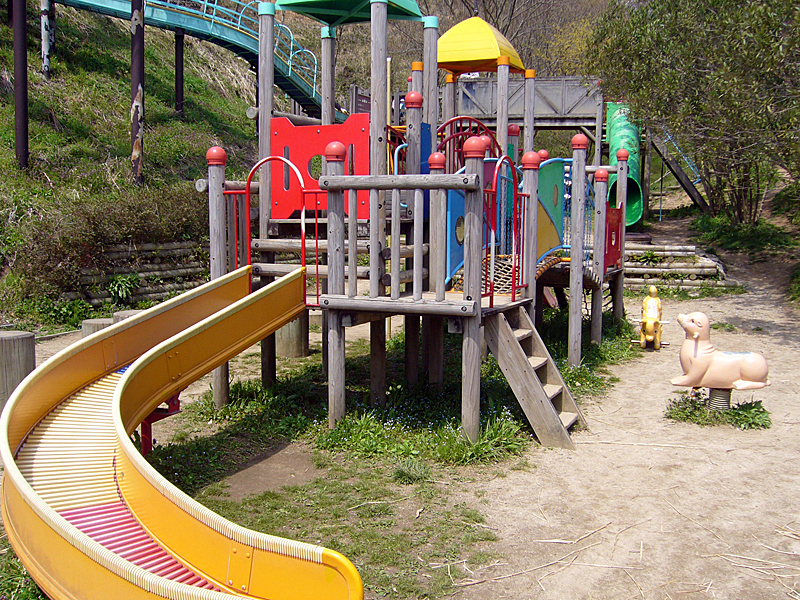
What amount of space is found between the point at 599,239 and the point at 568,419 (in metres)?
3.78

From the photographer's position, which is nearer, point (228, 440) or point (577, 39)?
point (228, 440)

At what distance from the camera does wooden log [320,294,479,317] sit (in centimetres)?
546

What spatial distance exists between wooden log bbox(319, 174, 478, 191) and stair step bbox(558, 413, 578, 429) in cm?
211

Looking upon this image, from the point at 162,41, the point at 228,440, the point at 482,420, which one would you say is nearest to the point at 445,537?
the point at 482,420

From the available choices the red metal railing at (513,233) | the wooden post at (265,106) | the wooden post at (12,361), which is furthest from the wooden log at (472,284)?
the wooden post at (12,361)

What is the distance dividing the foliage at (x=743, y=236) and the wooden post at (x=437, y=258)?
12.8 m

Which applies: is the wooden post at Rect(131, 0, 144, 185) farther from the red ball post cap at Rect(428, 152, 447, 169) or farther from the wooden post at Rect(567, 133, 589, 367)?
the red ball post cap at Rect(428, 152, 447, 169)

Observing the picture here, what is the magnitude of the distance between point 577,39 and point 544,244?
101 feet

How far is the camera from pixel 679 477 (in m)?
5.21

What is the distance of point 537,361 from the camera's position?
20.9 feet

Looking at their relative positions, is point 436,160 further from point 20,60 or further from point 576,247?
point 20,60

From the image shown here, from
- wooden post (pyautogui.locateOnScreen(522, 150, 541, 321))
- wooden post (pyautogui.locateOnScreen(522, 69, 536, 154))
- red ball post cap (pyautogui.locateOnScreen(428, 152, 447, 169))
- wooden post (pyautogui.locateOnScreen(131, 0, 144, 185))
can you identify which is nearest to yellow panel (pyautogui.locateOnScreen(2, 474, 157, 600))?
red ball post cap (pyautogui.locateOnScreen(428, 152, 447, 169))

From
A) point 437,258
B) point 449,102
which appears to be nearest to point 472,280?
point 437,258

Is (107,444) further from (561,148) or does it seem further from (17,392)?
(561,148)
